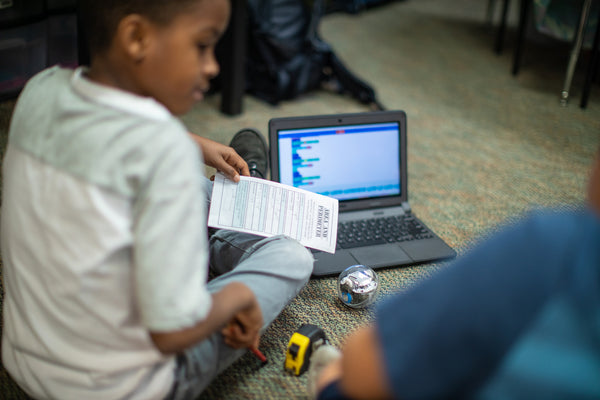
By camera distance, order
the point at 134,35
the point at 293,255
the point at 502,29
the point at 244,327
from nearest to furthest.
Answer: the point at 134,35 → the point at 244,327 → the point at 293,255 → the point at 502,29

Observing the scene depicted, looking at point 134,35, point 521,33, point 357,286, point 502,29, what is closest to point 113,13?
point 134,35

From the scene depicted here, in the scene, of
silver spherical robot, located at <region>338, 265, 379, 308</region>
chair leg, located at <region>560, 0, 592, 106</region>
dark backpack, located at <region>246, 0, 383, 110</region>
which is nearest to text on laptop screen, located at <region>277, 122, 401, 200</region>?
silver spherical robot, located at <region>338, 265, 379, 308</region>

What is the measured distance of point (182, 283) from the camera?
0.61 meters

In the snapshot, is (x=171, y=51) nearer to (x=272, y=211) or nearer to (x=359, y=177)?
(x=272, y=211)

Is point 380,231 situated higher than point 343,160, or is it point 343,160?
point 343,160

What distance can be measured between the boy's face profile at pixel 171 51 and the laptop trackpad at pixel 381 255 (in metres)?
0.66

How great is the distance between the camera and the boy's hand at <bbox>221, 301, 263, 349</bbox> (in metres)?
0.77

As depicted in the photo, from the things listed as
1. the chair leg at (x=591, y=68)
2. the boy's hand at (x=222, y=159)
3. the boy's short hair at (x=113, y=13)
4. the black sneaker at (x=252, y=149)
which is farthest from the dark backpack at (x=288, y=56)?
the boy's short hair at (x=113, y=13)

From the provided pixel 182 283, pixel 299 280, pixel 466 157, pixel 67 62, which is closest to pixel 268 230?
pixel 299 280

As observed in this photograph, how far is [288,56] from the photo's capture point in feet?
6.79

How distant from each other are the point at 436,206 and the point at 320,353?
78 centimetres

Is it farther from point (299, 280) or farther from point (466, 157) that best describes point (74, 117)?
point (466, 157)

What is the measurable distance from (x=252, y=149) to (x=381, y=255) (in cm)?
42

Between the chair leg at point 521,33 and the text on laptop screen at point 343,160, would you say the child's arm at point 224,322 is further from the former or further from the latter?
the chair leg at point 521,33
